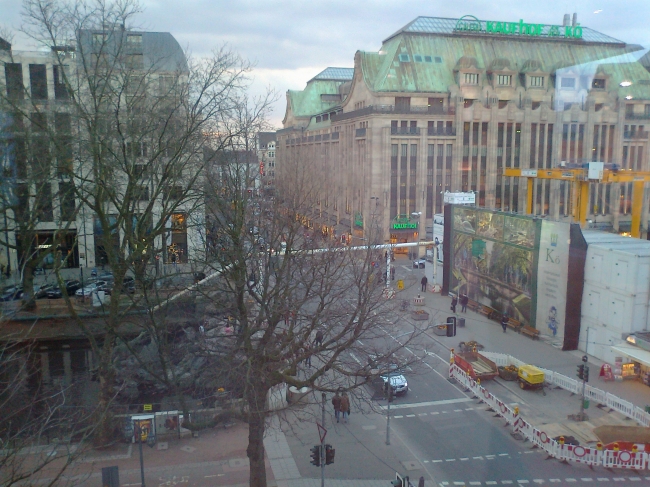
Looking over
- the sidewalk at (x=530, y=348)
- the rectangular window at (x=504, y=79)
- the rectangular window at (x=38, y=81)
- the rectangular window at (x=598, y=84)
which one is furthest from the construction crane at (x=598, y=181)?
the rectangular window at (x=38, y=81)

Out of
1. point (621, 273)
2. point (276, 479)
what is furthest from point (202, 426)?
point (621, 273)

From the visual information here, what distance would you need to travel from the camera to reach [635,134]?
22547 millimetres

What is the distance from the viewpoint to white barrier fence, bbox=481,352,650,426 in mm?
11891

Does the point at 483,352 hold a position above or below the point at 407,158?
below

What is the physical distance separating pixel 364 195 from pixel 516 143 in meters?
10.4

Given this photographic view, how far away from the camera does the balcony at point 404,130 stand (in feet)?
117

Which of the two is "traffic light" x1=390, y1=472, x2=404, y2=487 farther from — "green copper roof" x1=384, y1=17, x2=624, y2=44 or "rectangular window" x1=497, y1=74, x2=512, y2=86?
"green copper roof" x1=384, y1=17, x2=624, y2=44

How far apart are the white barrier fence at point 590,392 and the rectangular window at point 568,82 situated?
1504 centimetres

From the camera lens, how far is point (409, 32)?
36031 millimetres

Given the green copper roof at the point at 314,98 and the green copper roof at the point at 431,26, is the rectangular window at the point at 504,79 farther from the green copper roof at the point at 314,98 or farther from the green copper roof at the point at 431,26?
the green copper roof at the point at 314,98

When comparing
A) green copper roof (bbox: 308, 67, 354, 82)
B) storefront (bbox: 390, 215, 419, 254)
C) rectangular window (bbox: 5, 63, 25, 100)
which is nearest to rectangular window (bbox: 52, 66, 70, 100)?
rectangular window (bbox: 5, 63, 25, 100)

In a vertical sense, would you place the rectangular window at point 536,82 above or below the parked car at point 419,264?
above

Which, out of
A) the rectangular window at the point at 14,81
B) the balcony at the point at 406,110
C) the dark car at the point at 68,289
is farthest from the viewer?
the balcony at the point at 406,110

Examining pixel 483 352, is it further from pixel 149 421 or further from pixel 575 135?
pixel 575 135
